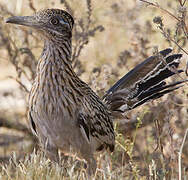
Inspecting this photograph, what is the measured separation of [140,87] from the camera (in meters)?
5.75

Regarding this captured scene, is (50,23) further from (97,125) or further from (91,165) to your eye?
(91,165)

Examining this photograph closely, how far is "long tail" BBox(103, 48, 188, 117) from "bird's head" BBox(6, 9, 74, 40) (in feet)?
3.36

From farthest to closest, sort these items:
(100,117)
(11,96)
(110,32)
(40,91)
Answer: (110,32) < (11,96) < (100,117) < (40,91)

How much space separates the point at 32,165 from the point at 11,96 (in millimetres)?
3662

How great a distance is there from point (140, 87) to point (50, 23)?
4.41ft

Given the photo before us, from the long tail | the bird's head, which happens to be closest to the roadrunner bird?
the bird's head

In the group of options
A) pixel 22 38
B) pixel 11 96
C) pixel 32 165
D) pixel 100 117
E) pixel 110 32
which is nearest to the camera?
pixel 32 165

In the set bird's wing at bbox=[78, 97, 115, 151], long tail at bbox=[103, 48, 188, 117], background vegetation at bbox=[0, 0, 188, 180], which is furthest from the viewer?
Result: background vegetation at bbox=[0, 0, 188, 180]

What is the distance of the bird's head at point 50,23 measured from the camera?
482 centimetres

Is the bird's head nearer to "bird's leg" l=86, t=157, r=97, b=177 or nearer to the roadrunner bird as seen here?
the roadrunner bird

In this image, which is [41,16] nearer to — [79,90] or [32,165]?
[79,90]

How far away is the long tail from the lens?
550 centimetres

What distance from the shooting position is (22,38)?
7.13 m

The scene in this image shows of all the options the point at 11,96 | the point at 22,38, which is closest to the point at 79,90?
the point at 22,38
